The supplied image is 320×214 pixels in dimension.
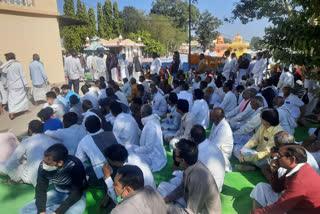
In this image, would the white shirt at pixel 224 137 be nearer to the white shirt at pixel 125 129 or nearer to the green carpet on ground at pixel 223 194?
the green carpet on ground at pixel 223 194

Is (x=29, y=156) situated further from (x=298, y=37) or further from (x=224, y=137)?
(x=298, y=37)

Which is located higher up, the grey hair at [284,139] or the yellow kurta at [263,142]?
the grey hair at [284,139]

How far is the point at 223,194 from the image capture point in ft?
10.1

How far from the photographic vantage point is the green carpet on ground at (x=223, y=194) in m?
2.86

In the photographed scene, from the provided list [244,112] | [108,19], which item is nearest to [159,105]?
[244,112]

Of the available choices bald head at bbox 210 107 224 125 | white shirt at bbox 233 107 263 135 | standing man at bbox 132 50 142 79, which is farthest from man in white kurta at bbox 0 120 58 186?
standing man at bbox 132 50 142 79

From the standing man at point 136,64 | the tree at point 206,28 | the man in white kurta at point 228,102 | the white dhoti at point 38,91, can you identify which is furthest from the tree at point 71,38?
the man in white kurta at point 228,102

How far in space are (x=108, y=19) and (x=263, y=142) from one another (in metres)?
35.4

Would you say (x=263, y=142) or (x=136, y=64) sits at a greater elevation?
(x=136, y=64)

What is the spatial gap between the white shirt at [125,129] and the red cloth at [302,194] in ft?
7.64

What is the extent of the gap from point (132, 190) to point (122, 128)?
2021mm

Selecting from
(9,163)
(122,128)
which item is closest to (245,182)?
(122,128)

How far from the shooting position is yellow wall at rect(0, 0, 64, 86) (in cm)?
916

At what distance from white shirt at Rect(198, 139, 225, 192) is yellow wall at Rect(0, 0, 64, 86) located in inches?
373
